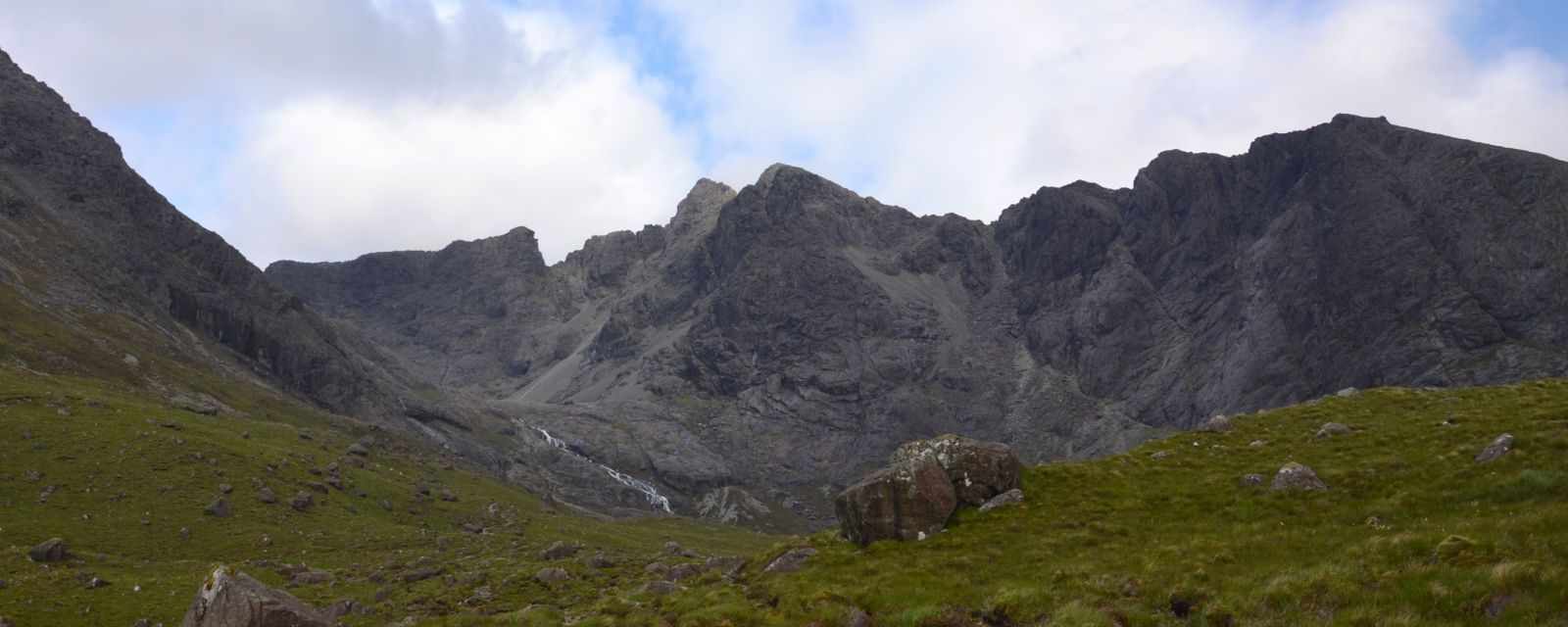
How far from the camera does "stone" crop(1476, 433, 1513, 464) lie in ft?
95.9

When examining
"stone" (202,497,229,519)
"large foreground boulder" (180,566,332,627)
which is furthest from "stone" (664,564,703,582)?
"stone" (202,497,229,519)

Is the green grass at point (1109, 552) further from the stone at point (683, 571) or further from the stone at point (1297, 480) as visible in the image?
the stone at point (683, 571)

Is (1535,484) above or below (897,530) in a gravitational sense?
above

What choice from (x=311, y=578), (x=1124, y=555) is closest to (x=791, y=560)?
(x=1124, y=555)

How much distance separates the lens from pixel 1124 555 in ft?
95.1

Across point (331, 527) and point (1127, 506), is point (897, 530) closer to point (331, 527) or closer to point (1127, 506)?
point (1127, 506)

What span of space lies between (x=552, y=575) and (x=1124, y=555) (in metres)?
41.5

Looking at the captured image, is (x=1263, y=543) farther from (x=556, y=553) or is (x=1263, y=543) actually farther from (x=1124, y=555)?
(x=556, y=553)

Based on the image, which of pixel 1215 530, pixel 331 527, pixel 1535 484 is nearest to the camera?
pixel 1535 484

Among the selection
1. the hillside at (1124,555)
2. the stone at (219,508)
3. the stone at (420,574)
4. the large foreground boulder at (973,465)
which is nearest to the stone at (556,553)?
the hillside at (1124,555)

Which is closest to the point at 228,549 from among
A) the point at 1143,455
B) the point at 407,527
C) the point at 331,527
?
the point at 331,527

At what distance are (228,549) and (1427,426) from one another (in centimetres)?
8295

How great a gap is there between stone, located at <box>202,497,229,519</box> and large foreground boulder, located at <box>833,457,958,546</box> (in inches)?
2741

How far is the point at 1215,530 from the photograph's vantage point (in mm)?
29547
